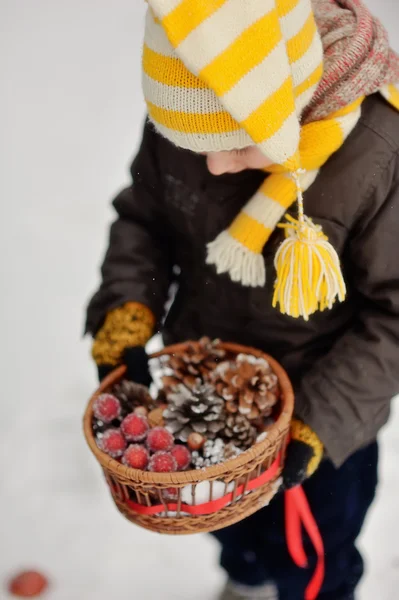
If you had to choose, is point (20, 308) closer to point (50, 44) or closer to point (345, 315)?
point (345, 315)

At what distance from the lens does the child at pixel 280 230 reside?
0.65 meters

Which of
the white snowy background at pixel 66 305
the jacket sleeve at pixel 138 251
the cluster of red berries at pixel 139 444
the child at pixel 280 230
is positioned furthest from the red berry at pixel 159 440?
the white snowy background at pixel 66 305

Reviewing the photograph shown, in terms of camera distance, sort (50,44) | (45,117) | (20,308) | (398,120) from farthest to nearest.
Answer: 1. (50,44)
2. (45,117)
3. (20,308)
4. (398,120)

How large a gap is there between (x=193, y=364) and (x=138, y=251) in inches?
9.9

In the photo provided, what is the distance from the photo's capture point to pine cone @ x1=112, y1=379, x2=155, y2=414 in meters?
0.90

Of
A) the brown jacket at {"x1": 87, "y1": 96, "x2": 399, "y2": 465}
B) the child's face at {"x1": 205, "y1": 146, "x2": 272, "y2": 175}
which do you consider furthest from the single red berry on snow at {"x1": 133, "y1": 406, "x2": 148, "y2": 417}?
the child's face at {"x1": 205, "y1": 146, "x2": 272, "y2": 175}

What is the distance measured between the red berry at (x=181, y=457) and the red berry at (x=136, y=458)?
0.12ft

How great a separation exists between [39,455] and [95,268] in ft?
2.09

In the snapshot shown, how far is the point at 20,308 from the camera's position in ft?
5.74

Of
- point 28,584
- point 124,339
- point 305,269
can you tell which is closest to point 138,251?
point 124,339

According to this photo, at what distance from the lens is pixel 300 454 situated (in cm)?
85

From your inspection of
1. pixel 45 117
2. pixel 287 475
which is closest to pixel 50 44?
pixel 45 117

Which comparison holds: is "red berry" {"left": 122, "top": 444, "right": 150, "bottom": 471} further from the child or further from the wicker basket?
the child

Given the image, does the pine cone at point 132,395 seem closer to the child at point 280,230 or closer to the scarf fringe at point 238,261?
the child at point 280,230
